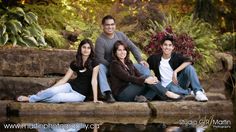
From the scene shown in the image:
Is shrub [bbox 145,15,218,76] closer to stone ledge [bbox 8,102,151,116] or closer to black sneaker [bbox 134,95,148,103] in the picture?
black sneaker [bbox 134,95,148,103]

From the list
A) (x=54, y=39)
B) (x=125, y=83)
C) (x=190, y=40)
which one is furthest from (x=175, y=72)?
(x=190, y=40)

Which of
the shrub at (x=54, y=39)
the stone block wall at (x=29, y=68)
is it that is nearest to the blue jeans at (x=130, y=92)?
the stone block wall at (x=29, y=68)

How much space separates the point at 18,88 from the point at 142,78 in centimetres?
252

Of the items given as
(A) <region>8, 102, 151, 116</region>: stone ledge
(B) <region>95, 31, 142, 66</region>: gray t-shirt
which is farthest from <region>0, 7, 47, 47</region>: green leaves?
(A) <region>8, 102, 151, 116</region>: stone ledge

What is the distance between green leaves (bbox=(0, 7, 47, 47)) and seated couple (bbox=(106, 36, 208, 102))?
2.89 metres

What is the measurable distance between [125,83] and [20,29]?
333 centimetres

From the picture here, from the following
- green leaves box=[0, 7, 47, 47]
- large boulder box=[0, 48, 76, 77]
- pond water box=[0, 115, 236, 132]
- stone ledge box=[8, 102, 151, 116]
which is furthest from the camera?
green leaves box=[0, 7, 47, 47]

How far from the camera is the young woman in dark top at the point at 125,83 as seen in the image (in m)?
9.40

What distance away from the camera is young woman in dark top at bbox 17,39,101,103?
365 inches

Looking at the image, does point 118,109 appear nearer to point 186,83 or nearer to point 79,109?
point 79,109

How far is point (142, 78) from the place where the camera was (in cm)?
925

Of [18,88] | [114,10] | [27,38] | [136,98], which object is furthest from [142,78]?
[114,10]

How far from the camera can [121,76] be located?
9352 mm

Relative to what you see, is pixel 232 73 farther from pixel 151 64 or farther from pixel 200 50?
pixel 151 64
